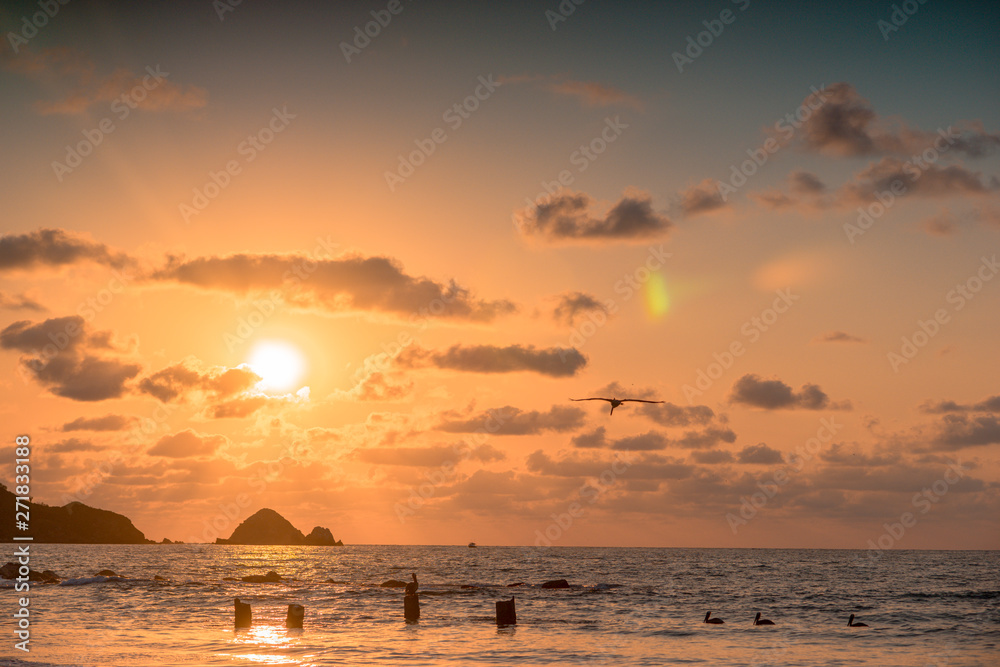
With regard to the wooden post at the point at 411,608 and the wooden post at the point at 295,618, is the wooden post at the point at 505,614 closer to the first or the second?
the wooden post at the point at 411,608

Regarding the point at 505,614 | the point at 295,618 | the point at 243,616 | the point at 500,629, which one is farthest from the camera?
the point at 505,614

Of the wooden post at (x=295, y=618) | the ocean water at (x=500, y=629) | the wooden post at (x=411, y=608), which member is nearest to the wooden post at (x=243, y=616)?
the ocean water at (x=500, y=629)

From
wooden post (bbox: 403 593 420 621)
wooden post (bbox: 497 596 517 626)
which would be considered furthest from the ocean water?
wooden post (bbox: 403 593 420 621)

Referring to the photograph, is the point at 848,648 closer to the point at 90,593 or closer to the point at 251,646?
the point at 251,646

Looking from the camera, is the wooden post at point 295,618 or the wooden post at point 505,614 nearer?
the wooden post at point 295,618

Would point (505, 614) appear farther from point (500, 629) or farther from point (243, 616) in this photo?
point (243, 616)

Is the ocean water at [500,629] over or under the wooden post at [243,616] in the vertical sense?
under

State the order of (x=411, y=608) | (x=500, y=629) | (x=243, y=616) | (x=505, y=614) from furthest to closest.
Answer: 1. (x=411, y=608)
2. (x=505, y=614)
3. (x=500, y=629)
4. (x=243, y=616)

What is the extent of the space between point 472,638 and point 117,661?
16.0 metres

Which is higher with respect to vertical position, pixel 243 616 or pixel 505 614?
pixel 243 616

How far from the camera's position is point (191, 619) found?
47.3 meters

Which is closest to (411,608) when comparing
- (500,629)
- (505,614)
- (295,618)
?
(505,614)

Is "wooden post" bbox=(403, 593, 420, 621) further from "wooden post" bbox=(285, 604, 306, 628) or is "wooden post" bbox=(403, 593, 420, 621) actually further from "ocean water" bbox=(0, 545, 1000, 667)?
"wooden post" bbox=(285, 604, 306, 628)

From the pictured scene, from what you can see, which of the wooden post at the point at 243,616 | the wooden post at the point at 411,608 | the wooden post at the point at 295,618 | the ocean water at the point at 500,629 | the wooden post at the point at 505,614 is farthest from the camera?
the wooden post at the point at 411,608
